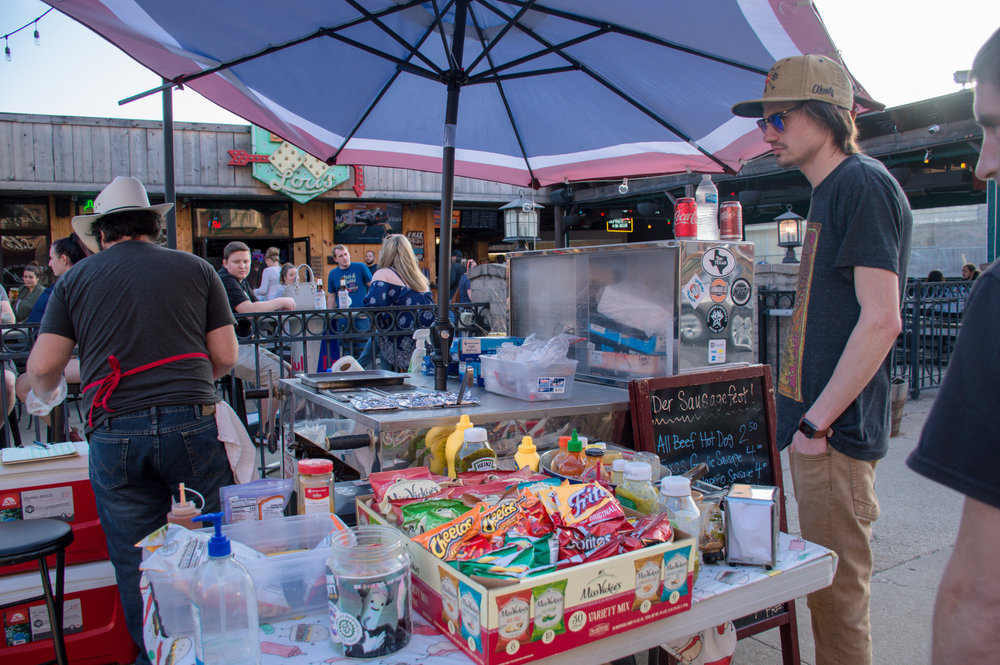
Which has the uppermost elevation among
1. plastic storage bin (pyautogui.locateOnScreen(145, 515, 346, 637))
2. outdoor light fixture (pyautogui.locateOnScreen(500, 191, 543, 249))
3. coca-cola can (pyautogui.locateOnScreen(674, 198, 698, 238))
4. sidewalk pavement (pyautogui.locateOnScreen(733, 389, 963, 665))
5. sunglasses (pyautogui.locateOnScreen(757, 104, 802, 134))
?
outdoor light fixture (pyautogui.locateOnScreen(500, 191, 543, 249))

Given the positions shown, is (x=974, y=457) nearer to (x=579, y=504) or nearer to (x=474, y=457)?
(x=579, y=504)

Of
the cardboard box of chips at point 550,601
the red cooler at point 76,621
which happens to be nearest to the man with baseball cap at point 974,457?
the cardboard box of chips at point 550,601

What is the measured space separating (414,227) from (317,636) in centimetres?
1503

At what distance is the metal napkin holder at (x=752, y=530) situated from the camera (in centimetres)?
177

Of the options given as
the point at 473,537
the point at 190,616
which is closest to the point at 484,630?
the point at 473,537

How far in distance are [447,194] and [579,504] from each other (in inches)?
74.7

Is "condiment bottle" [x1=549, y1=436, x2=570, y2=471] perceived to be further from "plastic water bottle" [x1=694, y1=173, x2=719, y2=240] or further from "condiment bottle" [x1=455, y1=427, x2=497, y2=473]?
"plastic water bottle" [x1=694, y1=173, x2=719, y2=240]

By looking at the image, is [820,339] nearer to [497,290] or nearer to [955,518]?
[955,518]

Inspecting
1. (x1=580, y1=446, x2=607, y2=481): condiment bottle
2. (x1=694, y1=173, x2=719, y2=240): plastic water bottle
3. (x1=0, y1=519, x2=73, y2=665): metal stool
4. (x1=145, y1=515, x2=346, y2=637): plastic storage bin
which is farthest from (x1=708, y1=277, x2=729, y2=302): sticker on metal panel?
(x1=0, y1=519, x2=73, y2=665): metal stool

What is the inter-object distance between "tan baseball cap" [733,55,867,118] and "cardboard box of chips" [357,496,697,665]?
57.0 inches

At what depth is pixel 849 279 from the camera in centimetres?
199

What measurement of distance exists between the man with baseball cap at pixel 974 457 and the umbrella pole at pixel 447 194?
7.14 feet

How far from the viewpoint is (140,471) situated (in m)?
2.57

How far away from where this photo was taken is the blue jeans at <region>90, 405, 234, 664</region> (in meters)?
2.56
